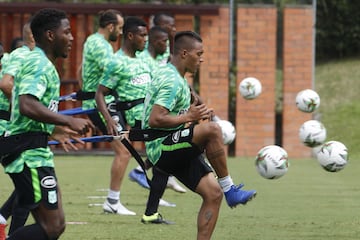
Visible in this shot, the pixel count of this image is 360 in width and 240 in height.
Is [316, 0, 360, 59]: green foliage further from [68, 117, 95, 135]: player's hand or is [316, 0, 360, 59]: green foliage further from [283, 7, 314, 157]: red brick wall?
[68, 117, 95, 135]: player's hand

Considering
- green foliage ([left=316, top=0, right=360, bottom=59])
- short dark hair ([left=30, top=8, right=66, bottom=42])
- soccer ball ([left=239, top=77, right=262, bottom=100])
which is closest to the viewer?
short dark hair ([left=30, top=8, right=66, bottom=42])

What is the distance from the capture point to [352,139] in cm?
2203

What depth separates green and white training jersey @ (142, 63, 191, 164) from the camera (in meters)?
8.58

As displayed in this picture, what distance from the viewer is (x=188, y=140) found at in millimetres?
8594

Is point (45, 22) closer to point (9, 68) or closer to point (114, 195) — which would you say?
point (9, 68)

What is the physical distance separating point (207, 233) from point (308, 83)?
44.5 feet

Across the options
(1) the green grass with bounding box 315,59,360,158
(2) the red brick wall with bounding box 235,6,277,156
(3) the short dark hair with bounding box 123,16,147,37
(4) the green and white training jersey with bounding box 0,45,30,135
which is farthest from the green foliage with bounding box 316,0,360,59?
(4) the green and white training jersey with bounding box 0,45,30,135

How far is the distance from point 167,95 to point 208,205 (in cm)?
94

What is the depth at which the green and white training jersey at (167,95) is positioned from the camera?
8.58 m

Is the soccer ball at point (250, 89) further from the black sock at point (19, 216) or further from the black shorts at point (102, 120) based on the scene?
the black sock at point (19, 216)

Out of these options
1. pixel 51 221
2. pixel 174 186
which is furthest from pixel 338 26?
pixel 51 221

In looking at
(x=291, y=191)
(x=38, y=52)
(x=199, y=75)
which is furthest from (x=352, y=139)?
(x=38, y=52)

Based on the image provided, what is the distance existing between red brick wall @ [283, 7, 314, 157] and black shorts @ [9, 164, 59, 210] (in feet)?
48.5

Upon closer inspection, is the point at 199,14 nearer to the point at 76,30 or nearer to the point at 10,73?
the point at 76,30
